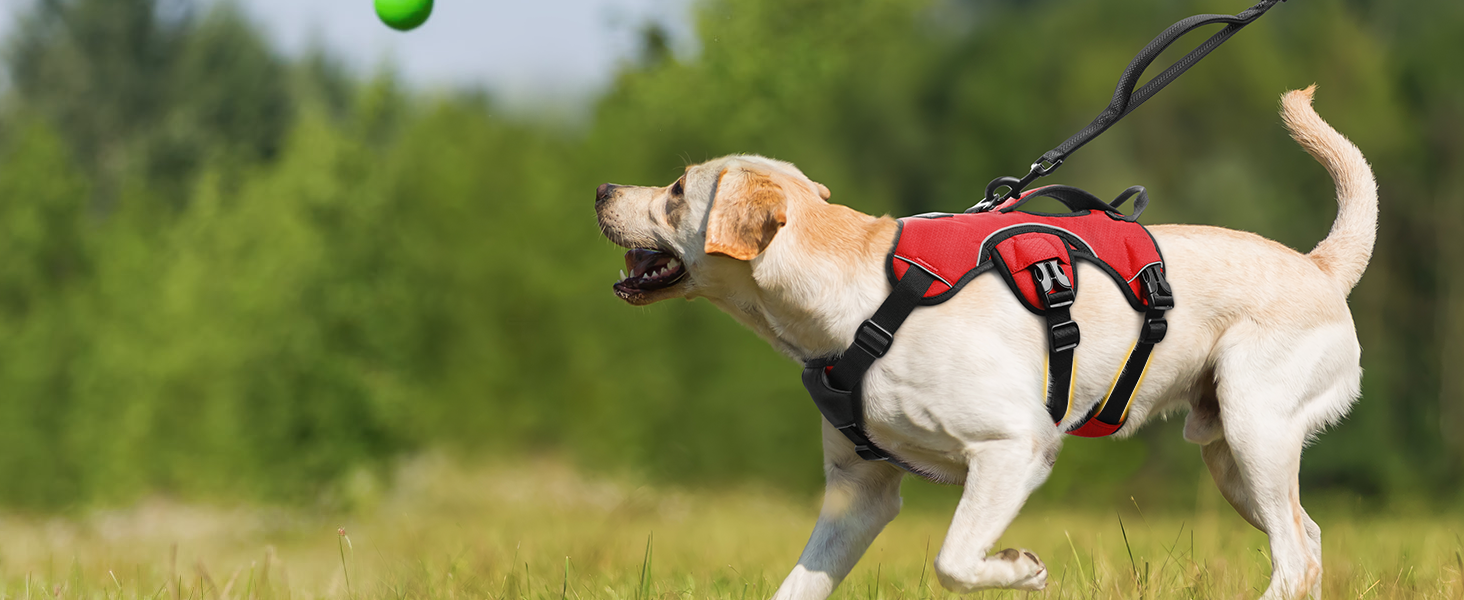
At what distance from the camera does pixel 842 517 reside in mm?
3811

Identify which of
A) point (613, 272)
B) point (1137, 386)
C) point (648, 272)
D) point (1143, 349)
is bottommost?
point (1137, 386)

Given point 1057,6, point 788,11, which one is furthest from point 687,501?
point 788,11

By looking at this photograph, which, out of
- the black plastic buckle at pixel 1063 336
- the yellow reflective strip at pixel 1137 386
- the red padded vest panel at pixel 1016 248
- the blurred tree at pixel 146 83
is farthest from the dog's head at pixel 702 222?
the blurred tree at pixel 146 83

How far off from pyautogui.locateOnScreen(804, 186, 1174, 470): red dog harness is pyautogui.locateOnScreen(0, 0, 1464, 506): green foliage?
363 inches

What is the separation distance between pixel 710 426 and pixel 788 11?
11669 millimetres

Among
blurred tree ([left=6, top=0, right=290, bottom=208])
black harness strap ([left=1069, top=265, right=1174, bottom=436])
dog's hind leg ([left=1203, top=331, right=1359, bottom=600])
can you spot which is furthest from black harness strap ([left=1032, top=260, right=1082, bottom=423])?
blurred tree ([left=6, top=0, right=290, bottom=208])

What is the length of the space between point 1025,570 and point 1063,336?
75 centimetres

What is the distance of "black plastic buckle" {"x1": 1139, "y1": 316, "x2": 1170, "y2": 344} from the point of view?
372 cm

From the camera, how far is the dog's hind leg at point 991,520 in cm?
339

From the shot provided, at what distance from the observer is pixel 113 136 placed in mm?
31609

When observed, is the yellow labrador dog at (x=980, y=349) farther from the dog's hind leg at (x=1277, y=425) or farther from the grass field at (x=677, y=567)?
the grass field at (x=677, y=567)

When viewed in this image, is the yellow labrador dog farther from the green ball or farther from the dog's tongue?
the green ball

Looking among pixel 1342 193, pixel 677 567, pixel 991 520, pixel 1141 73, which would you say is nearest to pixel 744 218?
pixel 991 520

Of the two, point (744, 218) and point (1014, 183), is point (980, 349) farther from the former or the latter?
point (1014, 183)
